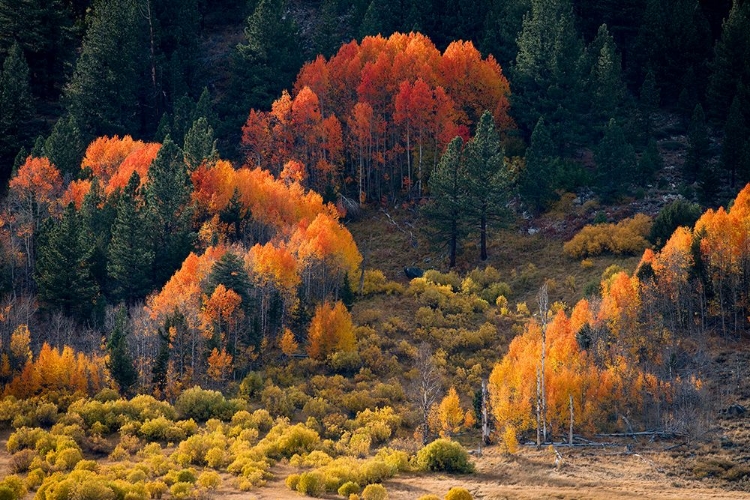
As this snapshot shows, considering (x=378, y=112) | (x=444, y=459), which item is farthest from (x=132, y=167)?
(x=444, y=459)

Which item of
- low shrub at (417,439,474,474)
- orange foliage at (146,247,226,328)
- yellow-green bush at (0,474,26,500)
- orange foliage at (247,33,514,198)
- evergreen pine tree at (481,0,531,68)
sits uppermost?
evergreen pine tree at (481,0,531,68)

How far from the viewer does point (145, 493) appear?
6084 cm

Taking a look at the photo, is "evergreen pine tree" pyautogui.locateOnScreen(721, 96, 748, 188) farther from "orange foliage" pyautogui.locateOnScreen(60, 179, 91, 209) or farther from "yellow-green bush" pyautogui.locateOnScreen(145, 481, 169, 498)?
"yellow-green bush" pyautogui.locateOnScreen(145, 481, 169, 498)

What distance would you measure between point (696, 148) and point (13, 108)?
56.4 m

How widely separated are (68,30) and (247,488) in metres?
67.6

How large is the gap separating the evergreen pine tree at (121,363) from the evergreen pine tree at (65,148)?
2707cm

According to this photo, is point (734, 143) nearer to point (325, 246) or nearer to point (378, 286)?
point (378, 286)

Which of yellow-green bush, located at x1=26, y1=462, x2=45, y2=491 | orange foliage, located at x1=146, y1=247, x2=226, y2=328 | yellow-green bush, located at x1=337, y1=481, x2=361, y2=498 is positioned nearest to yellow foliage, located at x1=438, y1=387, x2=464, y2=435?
yellow-green bush, located at x1=337, y1=481, x2=361, y2=498

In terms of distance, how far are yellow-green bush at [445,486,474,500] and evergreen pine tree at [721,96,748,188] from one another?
45853 millimetres

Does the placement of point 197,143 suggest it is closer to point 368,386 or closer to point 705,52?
point 368,386

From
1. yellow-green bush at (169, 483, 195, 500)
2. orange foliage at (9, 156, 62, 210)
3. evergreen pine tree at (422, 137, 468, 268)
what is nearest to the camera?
yellow-green bush at (169, 483, 195, 500)

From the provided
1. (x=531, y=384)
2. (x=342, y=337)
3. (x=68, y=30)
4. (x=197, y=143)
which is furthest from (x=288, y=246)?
(x=68, y=30)

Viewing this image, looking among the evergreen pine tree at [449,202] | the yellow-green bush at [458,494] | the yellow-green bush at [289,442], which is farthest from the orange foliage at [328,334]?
the yellow-green bush at [458,494]

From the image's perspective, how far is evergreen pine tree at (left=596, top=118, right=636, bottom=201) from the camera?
323ft
